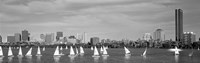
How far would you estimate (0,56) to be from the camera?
16138 centimetres

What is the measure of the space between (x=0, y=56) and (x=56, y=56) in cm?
3121

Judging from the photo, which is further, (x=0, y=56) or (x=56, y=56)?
(x=56, y=56)

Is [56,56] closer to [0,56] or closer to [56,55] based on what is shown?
[56,55]

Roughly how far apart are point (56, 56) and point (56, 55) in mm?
3369

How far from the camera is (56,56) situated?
180 meters

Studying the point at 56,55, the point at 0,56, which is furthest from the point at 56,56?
the point at 0,56

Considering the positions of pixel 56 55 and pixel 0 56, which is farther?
pixel 56 55

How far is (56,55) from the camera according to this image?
177 meters

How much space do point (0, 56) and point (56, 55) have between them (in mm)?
29680
